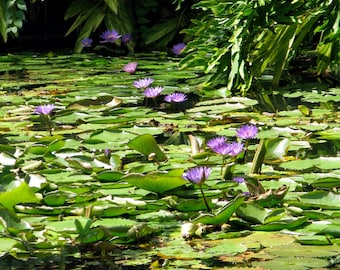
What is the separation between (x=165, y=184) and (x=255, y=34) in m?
1.68

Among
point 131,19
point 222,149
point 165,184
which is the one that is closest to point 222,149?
point 222,149

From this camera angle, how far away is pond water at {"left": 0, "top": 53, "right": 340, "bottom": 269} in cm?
155

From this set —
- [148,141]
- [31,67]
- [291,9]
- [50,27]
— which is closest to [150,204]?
[148,141]

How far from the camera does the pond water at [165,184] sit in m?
1.55

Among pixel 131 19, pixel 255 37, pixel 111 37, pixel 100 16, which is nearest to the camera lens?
pixel 255 37

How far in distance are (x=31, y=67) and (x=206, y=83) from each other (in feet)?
4.35

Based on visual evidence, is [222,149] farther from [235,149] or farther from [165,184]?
[165,184]

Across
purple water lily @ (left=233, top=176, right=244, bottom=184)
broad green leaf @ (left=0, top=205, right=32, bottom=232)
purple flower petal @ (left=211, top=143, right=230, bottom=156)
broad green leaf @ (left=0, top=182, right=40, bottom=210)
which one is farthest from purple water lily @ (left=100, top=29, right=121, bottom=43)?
broad green leaf @ (left=0, top=205, right=32, bottom=232)

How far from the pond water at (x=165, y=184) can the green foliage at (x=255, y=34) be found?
0.42 ft

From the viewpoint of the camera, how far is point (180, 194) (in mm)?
1939

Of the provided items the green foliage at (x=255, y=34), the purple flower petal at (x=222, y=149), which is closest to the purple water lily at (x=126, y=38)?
the green foliage at (x=255, y=34)

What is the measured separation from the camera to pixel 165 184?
1.90 meters

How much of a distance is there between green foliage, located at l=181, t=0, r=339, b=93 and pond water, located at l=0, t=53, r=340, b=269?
13 cm

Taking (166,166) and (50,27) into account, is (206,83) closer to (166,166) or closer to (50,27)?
(166,166)
